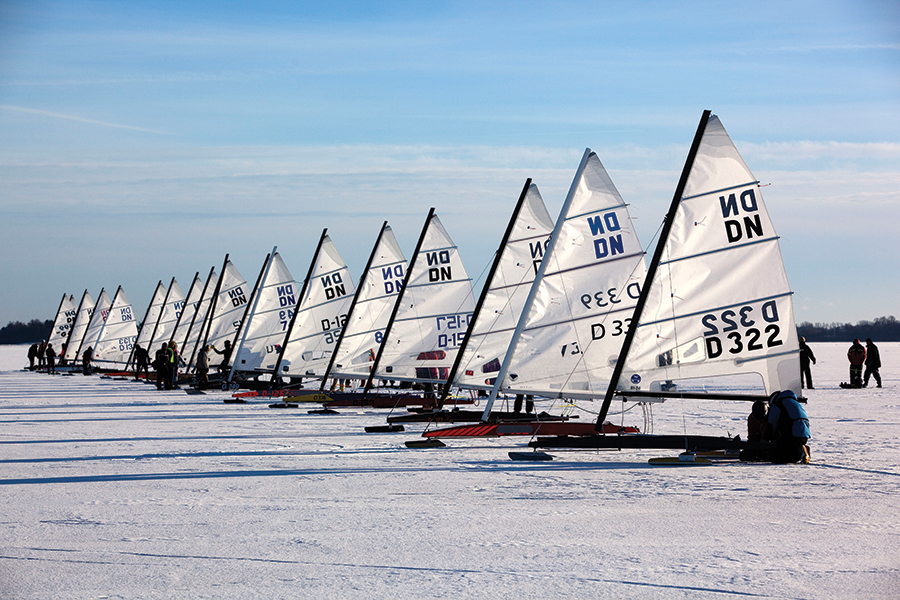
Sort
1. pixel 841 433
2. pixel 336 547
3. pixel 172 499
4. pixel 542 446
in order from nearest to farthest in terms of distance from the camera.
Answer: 1. pixel 336 547
2. pixel 172 499
3. pixel 542 446
4. pixel 841 433

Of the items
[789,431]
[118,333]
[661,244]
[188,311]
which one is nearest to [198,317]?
[188,311]

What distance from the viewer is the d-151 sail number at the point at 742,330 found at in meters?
11.2

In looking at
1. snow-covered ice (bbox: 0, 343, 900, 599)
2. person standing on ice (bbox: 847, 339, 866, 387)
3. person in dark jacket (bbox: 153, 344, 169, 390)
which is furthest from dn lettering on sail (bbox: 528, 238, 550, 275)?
person in dark jacket (bbox: 153, 344, 169, 390)

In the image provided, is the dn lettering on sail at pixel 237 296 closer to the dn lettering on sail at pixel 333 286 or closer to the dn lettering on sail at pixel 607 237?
the dn lettering on sail at pixel 333 286

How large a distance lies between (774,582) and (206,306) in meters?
36.8

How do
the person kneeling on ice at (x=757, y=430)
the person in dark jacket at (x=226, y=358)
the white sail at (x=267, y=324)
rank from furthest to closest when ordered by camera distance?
1. the person in dark jacket at (x=226, y=358)
2. the white sail at (x=267, y=324)
3. the person kneeling on ice at (x=757, y=430)

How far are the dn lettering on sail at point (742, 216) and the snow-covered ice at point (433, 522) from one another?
271 centimetres

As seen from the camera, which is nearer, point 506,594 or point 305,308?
point 506,594

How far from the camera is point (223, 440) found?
13117 mm

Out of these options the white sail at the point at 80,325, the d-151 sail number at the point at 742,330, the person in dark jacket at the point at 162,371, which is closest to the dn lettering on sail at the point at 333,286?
the person in dark jacket at the point at 162,371

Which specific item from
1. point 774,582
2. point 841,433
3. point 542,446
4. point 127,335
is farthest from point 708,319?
point 127,335

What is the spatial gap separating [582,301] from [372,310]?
10.1 meters

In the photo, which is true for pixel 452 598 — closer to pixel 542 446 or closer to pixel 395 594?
pixel 395 594

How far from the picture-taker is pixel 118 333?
44.9 meters
